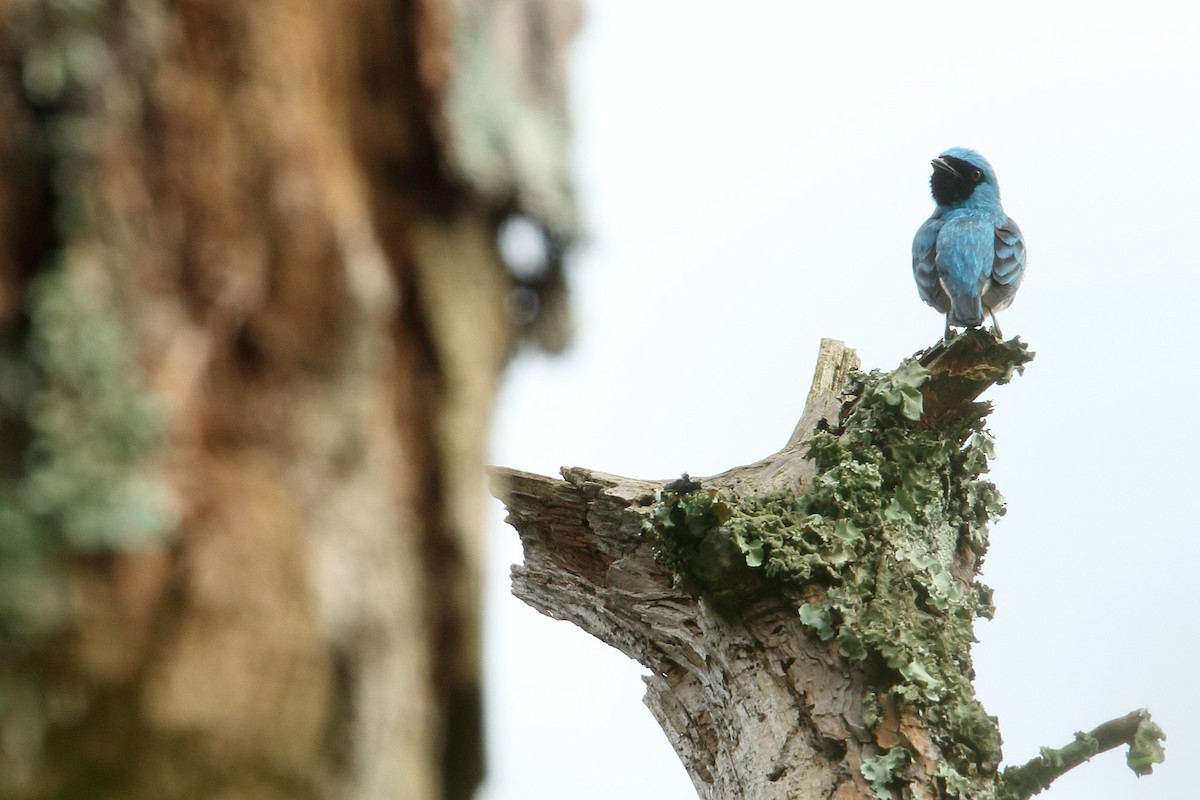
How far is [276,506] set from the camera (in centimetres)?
71

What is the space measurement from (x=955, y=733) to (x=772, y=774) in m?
0.47

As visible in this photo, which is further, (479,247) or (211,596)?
(479,247)

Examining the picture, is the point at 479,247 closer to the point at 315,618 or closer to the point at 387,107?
the point at 387,107

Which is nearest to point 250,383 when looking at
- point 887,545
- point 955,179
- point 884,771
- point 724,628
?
point 884,771

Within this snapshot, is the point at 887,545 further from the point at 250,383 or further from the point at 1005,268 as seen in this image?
the point at 1005,268

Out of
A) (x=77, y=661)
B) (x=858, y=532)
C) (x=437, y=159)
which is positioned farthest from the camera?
(x=858, y=532)

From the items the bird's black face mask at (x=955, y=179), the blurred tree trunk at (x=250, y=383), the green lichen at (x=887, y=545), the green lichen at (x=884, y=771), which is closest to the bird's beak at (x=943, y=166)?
the bird's black face mask at (x=955, y=179)

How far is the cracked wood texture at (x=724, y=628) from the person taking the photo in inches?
114

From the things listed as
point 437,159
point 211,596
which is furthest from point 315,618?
point 437,159

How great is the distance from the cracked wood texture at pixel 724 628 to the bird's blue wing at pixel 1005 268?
2.76 m

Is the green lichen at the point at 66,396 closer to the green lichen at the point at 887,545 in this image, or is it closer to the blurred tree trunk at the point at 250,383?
the blurred tree trunk at the point at 250,383

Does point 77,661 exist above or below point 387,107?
below

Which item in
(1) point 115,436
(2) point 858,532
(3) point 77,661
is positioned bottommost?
(3) point 77,661

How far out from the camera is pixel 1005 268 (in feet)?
21.5
